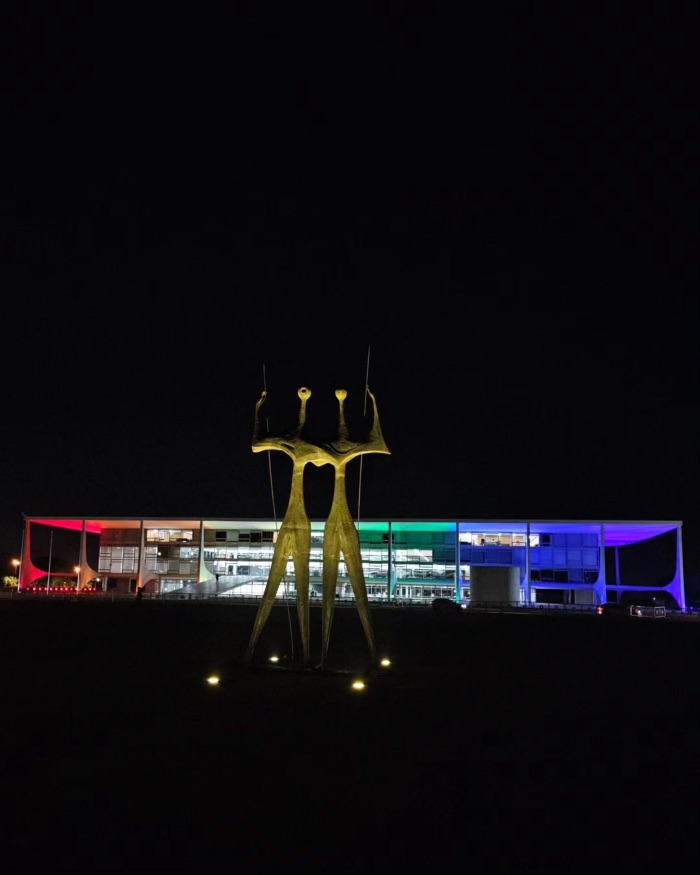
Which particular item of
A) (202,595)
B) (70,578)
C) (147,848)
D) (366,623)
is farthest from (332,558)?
(70,578)

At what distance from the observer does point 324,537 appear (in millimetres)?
13203

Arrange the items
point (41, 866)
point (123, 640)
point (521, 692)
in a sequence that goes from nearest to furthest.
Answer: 1. point (41, 866)
2. point (521, 692)
3. point (123, 640)

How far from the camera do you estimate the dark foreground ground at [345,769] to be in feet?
17.5

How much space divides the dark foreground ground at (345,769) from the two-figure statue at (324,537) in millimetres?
1017

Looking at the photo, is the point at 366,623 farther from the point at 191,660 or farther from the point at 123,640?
the point at 123,640

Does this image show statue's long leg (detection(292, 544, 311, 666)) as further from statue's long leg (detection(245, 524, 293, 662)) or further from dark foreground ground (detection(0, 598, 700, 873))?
dark foreground ground (detection(0, 598, 700, 873))

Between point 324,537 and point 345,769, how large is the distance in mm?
6070

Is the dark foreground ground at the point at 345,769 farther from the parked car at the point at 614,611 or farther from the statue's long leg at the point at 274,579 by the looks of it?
the parked car at the point at 614,611

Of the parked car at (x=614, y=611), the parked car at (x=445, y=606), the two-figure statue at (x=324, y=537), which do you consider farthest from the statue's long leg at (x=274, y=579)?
the parked car at (x=614, y=611)

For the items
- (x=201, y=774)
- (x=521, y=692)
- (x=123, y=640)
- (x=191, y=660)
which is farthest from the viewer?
(x=123, y=640)

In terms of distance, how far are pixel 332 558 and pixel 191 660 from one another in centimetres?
454

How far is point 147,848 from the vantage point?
532 cm

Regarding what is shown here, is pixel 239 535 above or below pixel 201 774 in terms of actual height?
above

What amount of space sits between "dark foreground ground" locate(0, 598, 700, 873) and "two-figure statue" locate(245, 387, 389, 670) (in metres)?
1.02
